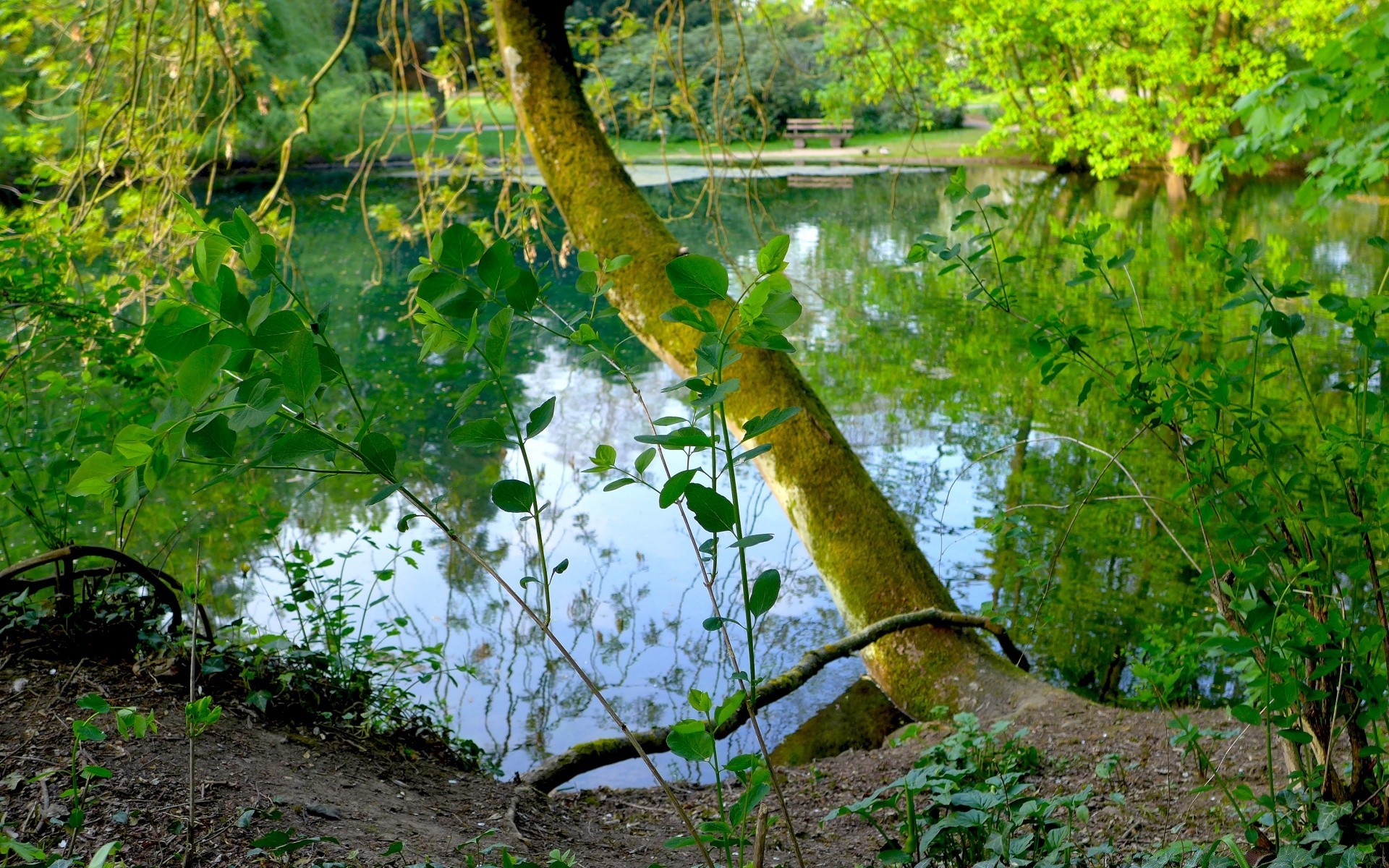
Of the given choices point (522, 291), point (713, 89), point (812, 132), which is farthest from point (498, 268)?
point (812, 132)

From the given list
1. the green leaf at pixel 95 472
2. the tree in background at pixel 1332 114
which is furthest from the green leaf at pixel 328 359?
the tree in background at pixel 1332 114

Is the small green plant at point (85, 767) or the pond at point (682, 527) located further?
the pond at point (682, 527)

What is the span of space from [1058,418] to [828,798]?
5.41m

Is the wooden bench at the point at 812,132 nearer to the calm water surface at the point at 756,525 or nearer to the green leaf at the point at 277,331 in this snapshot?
the calm water surface at the point at 756,525

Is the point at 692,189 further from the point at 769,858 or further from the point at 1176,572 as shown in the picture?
the point at 769,858

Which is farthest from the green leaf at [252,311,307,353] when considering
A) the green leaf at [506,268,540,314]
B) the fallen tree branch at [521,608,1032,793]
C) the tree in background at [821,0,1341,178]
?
the tree in background at [821,0,1341,178]

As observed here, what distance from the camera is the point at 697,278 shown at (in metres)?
1.12

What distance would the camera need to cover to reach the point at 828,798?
9.55 feet

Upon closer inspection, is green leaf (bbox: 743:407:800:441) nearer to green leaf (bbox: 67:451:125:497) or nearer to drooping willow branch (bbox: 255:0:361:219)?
green leaf (bbox: 67:451:125:497)

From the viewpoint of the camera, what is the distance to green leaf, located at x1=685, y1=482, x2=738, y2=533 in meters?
1.14

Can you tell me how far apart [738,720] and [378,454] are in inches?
93.7

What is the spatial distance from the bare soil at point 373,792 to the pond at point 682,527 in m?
0.45

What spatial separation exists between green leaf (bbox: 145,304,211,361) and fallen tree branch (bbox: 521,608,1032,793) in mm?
2067

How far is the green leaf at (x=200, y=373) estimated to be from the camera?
944 mm
